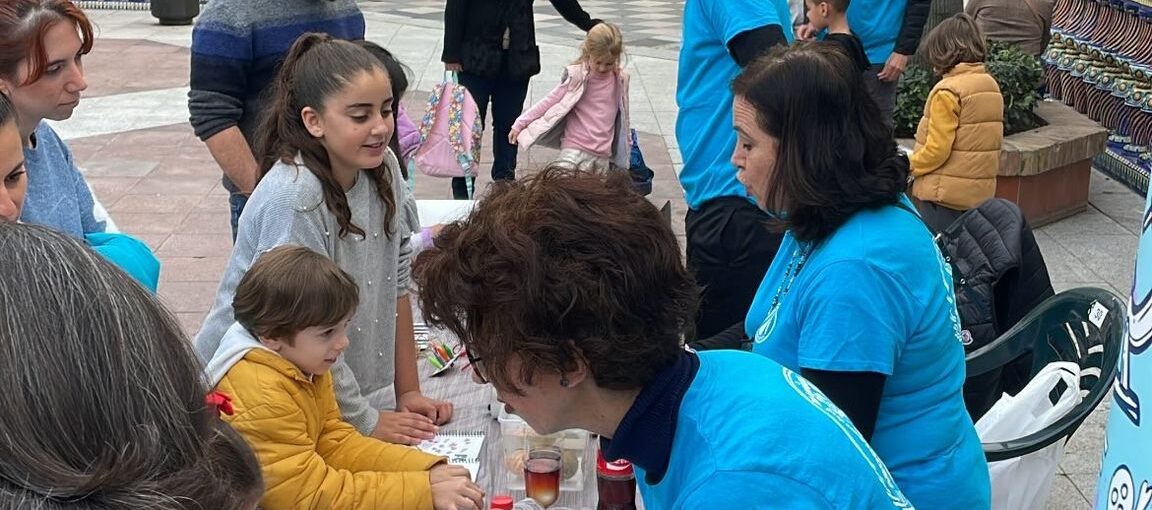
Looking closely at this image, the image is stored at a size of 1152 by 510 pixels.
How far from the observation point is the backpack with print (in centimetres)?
654

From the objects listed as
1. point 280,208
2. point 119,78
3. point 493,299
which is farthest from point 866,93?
point 119,78

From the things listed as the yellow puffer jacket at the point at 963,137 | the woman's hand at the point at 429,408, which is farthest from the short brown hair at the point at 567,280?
the yellow puffer jacket at the point at 963,137

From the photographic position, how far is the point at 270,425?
2.50m

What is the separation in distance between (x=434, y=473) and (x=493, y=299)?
44.4 inches

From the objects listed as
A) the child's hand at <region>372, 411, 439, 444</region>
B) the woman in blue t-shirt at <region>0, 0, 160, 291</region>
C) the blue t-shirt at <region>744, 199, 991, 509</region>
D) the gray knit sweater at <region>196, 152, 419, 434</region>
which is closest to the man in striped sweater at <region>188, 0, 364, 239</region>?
the gray knit sweater at <region>196, 152, 419, 434</region>

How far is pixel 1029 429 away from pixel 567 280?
2027mm

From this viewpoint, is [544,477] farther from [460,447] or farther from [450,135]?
[450,135]

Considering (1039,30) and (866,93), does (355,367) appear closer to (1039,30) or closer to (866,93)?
(866,93)

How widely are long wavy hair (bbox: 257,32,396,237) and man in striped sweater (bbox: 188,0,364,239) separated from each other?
0.57 metres

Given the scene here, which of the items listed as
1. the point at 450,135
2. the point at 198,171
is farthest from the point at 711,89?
the point at 198,171

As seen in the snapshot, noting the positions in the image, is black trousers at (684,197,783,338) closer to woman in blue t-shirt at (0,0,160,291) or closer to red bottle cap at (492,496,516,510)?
red bottle cap at (492,496,516,510)

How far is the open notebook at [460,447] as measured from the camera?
2.83 metres

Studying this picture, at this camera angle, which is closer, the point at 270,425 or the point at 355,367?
the point at 270,425

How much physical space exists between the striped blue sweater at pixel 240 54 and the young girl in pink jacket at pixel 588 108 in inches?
114
